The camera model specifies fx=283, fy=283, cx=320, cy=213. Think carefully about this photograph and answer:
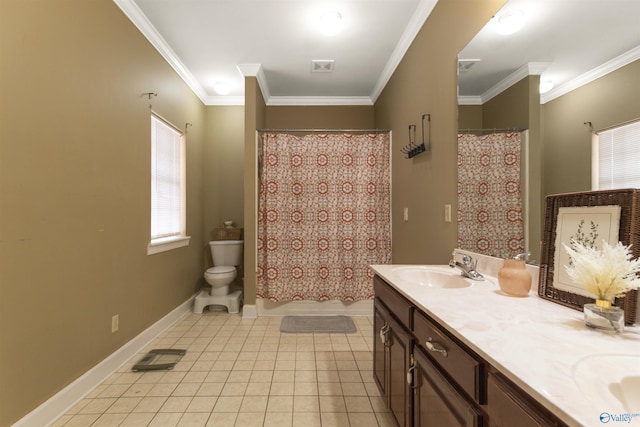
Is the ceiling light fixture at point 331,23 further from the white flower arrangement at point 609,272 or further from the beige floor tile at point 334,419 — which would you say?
the beige floor tile at point 334,419

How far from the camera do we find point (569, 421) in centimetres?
46

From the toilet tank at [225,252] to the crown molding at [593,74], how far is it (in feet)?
10.7

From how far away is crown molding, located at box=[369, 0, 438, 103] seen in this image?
213 centimetres

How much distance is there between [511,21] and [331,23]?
1444 mm

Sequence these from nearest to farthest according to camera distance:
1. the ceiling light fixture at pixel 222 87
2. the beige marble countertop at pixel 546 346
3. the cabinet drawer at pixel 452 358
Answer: the beige marble countertop at pixel 546 346
the cabinet drawer at pixel 452 358
the ceiling light fixture at pixel 222 87

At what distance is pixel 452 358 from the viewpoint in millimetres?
855

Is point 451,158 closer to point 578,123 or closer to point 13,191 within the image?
point 578,123

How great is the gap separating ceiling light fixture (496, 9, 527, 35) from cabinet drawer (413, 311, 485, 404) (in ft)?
Result: 4.45

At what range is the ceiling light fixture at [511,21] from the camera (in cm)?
126

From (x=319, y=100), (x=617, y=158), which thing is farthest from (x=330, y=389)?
(x=319, y=100)

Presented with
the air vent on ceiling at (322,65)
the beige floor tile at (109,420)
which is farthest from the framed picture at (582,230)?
the air vent on ceiling at (322,65)

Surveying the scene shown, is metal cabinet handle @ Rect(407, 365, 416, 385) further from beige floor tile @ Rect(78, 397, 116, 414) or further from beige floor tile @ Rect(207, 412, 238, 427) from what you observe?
beige floor tile @ Rect(78, 397, 116, 414)

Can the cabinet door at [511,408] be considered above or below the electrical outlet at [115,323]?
above

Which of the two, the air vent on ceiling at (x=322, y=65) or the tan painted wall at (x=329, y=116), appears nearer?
the air vent on ceiling at (x=322, y=65)
